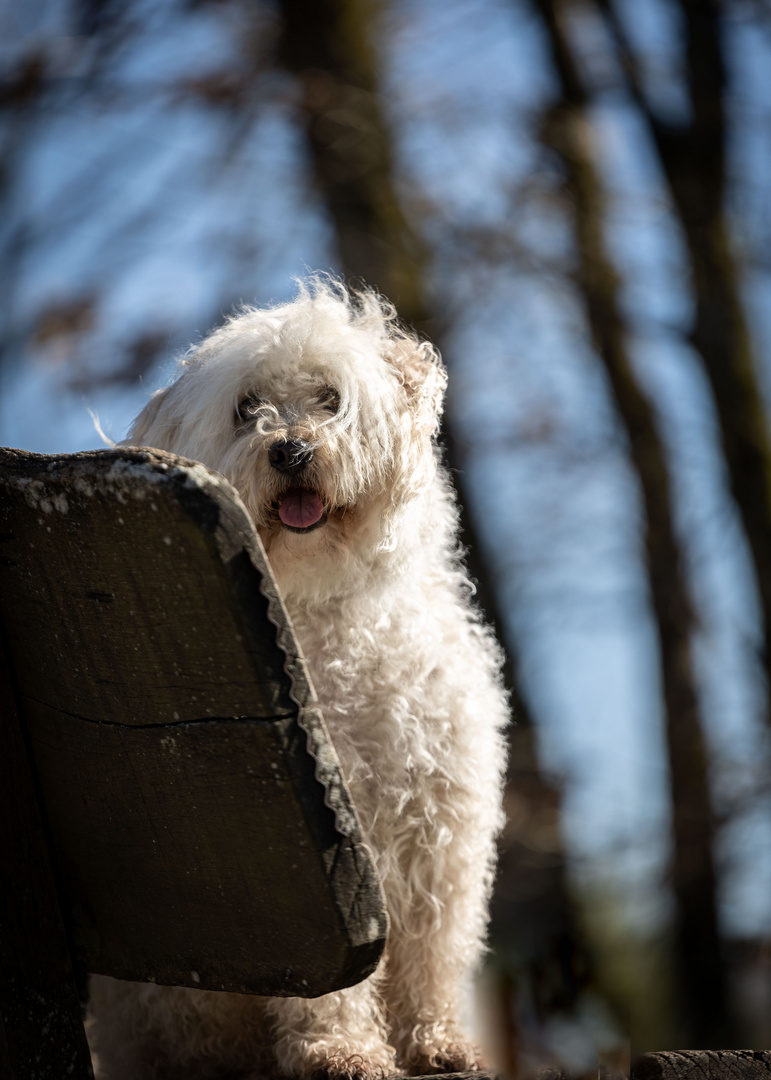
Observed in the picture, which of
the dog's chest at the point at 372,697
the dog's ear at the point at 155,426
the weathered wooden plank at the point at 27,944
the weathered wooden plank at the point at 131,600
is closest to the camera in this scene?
the weathered wooden plank at the point at 131,600

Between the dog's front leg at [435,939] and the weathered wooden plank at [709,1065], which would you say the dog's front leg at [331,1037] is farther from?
the weathered wooden plank at [709,1065]

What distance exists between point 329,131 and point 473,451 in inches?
94.9

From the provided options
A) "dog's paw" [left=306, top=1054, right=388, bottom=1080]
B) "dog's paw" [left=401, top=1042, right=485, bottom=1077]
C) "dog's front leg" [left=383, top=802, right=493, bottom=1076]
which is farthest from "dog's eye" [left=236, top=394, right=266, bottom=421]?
"dog's paw" [left=401, top=1042, right=485, bottom=1077]

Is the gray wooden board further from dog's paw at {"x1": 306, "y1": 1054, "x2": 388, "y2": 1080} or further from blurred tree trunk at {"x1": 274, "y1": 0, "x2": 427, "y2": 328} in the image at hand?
blurred tree trunk at {"x1": 274, "y1": 0, "x2": 427, "y2": 328}

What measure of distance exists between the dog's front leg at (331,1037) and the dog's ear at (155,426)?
4.32 ft

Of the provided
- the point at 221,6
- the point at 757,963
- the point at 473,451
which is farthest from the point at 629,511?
the point at 221,6

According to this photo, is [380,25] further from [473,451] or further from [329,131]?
[473,451]

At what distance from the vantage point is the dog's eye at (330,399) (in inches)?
93.1

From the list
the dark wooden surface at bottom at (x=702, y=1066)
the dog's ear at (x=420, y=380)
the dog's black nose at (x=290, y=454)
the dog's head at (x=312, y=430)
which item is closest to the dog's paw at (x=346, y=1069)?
the dark wooden surface at bottom at (x=702, y=1066)

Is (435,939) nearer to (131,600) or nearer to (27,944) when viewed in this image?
(27,944)

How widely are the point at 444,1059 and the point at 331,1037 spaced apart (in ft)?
1.11

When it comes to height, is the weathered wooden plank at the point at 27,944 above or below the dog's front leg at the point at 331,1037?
above

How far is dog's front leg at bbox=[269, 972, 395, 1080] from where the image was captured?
6.40 feet

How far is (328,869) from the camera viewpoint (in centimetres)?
Answer: 104
